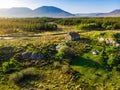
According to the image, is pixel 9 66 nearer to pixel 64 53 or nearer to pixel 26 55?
pixel 26 55

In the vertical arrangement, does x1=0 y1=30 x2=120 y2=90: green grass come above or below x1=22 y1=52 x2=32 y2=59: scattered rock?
below

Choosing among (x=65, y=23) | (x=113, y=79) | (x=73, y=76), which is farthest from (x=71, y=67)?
(x=65, y=23)

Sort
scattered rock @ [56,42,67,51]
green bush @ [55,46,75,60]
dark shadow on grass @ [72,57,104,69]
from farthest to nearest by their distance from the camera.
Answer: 1. scattered rock @ [56,42,67,51]
2. green bush @ [55,46,75,60]
3. dark shadow on grass @ [72,57,104,69]

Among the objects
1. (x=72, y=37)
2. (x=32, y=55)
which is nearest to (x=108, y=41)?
(x=72, y=37)

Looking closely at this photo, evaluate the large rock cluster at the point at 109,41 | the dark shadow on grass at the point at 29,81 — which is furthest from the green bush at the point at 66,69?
the large rock cluster at the point at 109,41

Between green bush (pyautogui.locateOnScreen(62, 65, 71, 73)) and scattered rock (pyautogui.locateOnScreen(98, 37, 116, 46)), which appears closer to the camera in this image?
green bush (pyautogui.locateOnScreen(62, 65, 71, 73))

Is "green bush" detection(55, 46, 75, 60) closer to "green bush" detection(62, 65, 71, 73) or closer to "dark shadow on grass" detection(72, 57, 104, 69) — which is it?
"dark shadow on grass" detection(72, 57, 104, 69)

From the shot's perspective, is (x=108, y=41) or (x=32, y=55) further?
(x=108, y=41)

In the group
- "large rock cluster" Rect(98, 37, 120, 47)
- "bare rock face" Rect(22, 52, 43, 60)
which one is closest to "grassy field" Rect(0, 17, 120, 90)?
"large rock cluster" Rect(98, 37, 120, 47)

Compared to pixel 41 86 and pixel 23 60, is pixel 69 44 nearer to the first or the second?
pixel 23 60
